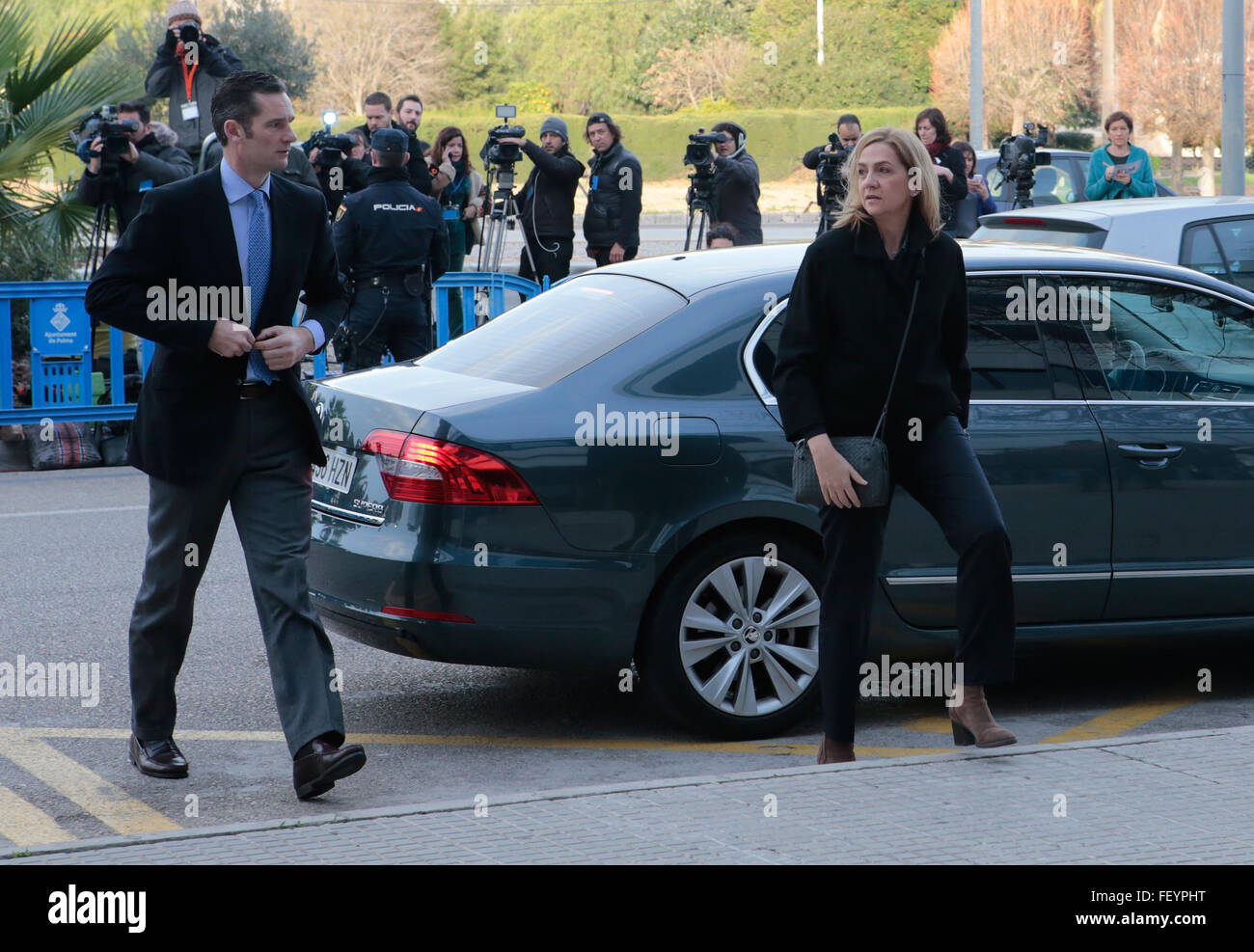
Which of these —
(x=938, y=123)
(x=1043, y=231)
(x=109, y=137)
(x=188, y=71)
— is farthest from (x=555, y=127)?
(x=1043, y=231)

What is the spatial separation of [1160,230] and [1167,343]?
12.3 ft

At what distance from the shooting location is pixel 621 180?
15.1 m

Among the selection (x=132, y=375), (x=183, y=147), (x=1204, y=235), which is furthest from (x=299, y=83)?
(x=1204, y=235)

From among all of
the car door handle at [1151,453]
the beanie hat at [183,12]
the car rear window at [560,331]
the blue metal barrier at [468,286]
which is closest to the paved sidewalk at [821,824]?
the car door handle at [1151,453]

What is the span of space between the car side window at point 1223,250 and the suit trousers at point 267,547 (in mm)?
6304

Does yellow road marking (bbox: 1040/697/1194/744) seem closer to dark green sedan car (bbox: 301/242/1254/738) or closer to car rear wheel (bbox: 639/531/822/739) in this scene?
dark green sedan car (bbox: 301/242/1254/738)

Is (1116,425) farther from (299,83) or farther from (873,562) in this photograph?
(299,83)

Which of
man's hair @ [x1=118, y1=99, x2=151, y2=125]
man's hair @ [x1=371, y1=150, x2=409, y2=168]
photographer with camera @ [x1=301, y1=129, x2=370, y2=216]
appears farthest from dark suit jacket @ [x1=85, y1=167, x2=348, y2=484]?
man's hair @ [x1=118, y1=99, x2=151, y2=125]

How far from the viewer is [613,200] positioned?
599 inches

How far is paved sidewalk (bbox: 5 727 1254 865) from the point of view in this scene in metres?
3.94

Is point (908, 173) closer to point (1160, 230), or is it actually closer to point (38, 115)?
point (1160, 230)

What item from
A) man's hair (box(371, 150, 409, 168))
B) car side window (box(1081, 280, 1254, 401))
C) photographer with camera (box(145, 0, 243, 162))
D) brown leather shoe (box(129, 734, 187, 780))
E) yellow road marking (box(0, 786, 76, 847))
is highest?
photographer with camera (box(145, 0, 243, 162))

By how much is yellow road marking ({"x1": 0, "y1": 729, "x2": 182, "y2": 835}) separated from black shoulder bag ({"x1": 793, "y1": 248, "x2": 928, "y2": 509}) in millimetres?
1936

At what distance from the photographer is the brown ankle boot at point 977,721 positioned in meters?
5.01
